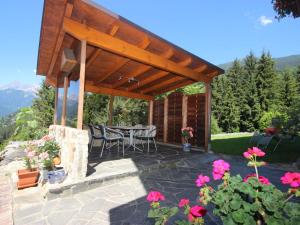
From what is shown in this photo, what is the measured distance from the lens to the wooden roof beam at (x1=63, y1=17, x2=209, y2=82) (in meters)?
3.79

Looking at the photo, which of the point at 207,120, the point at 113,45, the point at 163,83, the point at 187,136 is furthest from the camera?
the point at 163,83

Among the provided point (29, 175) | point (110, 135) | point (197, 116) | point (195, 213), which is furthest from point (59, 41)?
point (197, 116)

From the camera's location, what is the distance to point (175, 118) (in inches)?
339

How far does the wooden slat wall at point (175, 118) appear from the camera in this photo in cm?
843

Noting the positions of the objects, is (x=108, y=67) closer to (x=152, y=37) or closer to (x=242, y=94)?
(x=152, y=37)

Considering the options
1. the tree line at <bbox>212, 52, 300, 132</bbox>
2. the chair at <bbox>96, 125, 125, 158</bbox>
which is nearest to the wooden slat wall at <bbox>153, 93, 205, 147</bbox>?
the chair at <bbox>96, 125, 125, 158</bbox>

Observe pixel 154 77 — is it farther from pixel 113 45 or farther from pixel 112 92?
pixel 113 45

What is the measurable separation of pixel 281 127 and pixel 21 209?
24.8 feet

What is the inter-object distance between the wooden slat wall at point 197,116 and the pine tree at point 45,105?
1038 cm

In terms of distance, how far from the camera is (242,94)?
21.7 meters

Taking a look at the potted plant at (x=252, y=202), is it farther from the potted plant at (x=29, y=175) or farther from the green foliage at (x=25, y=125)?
the green foliage at (x=25, y=125)

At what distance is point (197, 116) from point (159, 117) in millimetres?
2330

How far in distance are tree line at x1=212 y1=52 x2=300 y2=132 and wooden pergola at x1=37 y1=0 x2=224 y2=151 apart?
14330 mm

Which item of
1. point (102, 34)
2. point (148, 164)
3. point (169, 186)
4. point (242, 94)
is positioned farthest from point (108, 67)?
point (242, 94)
